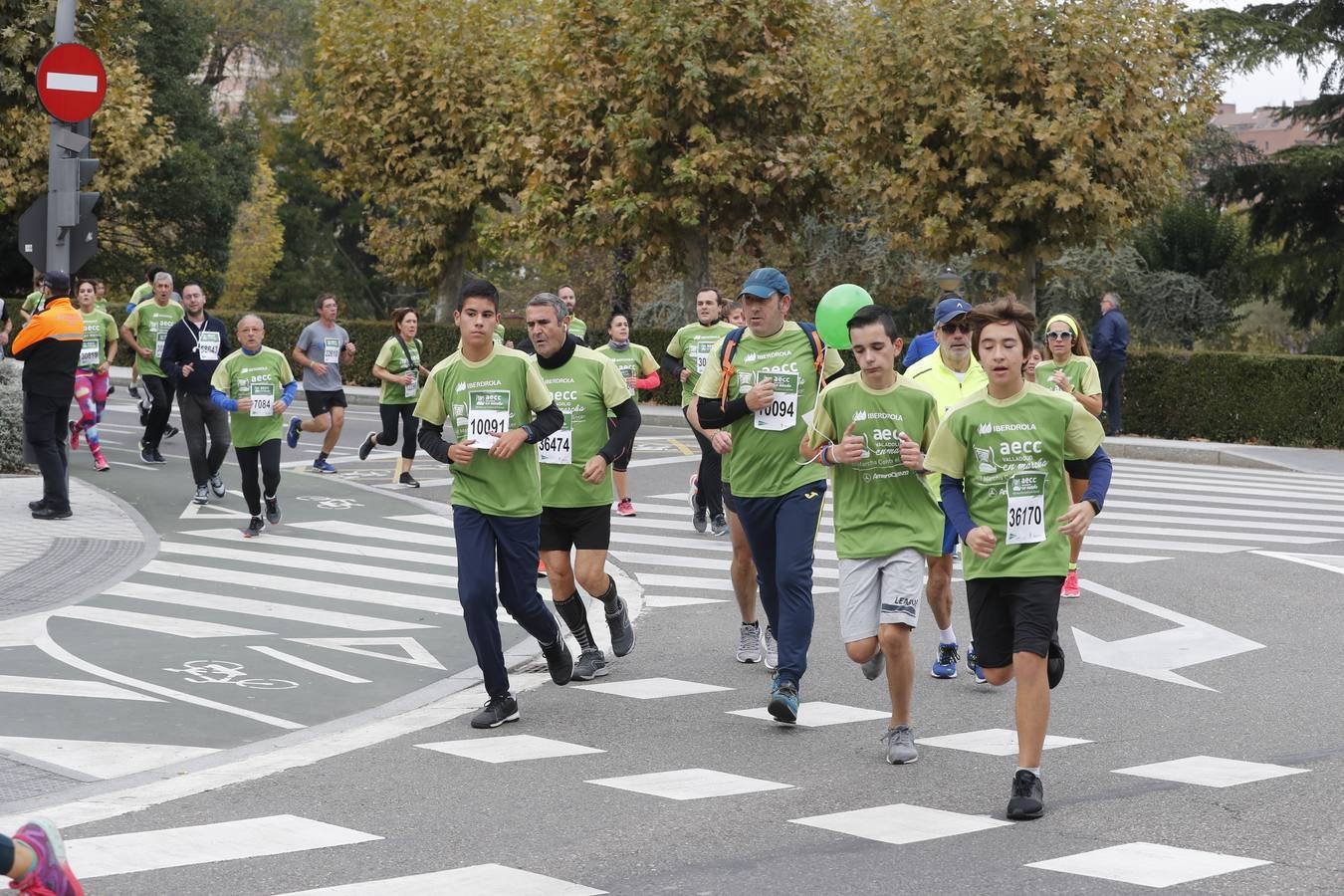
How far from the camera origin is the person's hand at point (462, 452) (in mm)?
8250

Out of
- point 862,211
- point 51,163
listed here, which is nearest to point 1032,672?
point 51,163

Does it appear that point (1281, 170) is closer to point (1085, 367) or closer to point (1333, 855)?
point (1085, 367)

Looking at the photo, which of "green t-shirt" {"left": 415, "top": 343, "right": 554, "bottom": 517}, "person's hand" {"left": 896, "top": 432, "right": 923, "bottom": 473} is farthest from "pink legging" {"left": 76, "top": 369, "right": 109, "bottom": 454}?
"person's hand" {"left": 896, "top": 432, "right": 923, "bottom": 473}

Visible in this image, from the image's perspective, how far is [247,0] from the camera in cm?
6569

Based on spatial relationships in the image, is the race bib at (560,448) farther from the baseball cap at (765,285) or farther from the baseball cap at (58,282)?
the baseball cap at (58,282)

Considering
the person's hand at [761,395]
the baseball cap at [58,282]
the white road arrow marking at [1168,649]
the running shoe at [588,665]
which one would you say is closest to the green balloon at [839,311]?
the person's hand at [761,395]

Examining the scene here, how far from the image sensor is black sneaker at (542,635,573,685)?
29.3 feet

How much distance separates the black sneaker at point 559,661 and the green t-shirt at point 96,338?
41.8ft

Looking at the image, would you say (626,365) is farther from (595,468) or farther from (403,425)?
(595,468)

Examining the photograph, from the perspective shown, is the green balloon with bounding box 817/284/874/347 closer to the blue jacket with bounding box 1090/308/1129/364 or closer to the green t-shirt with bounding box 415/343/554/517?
the green t-shirt with bounding box 415/343/554/517

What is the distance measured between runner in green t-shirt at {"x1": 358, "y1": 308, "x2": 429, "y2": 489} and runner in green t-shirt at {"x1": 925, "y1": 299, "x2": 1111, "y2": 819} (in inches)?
489

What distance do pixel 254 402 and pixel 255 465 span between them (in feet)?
1.94

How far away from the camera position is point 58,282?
47.9 feet

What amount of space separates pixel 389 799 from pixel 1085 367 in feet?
21.2
